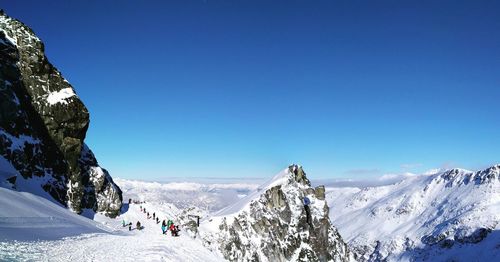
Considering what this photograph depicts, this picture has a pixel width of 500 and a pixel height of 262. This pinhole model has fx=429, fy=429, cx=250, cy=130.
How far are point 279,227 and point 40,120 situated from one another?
8333cm

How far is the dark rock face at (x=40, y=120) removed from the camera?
65.5 metres

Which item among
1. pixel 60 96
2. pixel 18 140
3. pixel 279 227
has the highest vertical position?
pixel 60 96

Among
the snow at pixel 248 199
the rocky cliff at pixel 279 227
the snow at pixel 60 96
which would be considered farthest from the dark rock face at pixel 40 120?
the snow at pixel 248 199

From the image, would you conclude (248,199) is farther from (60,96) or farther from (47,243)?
(47,243)

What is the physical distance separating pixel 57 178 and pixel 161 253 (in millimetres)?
48161

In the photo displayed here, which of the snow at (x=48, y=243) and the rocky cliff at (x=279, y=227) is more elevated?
the snow at (x=48, y=243)

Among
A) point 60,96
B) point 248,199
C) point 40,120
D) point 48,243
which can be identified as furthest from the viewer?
point 248,199

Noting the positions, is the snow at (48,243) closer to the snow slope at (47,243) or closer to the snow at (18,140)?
the snow slope at (47,243)

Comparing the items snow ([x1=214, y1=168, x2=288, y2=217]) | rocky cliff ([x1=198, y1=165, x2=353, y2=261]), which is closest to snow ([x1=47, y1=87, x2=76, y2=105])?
rocky cliff ([x1=198, y1=165, x2=353, y2=261])

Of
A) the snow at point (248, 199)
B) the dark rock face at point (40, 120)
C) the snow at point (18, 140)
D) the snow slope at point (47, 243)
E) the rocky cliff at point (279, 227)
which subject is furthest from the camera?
the snow at point (248, 199)

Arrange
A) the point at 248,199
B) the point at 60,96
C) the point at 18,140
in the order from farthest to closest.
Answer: the point at 248,199, the point at 60,96, the point at 18,140

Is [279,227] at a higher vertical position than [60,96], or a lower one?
lower

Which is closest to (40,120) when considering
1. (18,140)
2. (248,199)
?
(18,140)

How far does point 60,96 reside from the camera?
76312 mm
